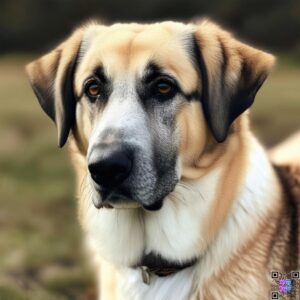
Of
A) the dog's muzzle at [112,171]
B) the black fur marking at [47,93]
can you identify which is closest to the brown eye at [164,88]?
the dog's muzzle at [112,171]

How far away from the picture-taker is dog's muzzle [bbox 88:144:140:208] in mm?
3623

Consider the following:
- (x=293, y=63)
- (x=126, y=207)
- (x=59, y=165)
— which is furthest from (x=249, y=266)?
(x=293, y=63)

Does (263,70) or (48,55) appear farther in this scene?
(48,55)

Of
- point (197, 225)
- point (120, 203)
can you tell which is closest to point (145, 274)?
point (197, 225)

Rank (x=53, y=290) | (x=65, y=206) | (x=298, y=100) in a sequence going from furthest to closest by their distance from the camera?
1. (x=298, y=100)
2. (x=65, y=206)
3. (x=53, y=290)

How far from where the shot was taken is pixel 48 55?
452 centimetres

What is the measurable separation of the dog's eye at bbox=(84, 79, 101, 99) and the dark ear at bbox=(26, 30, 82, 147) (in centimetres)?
21

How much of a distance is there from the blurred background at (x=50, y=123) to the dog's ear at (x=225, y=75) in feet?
3.11

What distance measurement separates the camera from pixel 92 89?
13.5ft

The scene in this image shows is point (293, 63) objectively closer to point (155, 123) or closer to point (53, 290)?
point (53, 290)

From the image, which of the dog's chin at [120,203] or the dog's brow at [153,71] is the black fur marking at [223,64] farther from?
the dog's chin at [120,203]

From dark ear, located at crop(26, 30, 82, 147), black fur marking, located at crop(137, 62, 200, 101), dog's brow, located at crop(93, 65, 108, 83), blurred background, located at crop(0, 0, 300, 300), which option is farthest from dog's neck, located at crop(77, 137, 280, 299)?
blurred background, located at crop(0, 0, 300, 300)

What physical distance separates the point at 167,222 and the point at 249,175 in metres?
0.51

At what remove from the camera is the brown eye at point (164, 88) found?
13.0 ft
